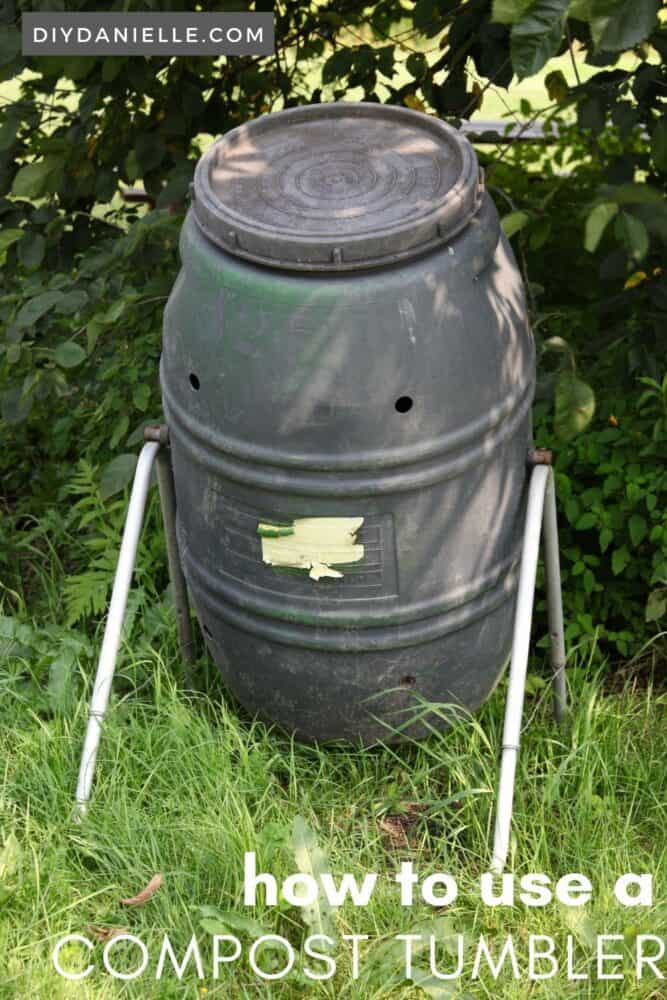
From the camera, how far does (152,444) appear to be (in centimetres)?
266

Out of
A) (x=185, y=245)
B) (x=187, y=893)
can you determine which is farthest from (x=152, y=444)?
(x=187, y=893)

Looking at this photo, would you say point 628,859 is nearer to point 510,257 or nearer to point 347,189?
point 510,257

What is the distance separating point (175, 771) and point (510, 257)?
1.18 metres

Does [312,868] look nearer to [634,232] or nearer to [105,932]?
[105,932]

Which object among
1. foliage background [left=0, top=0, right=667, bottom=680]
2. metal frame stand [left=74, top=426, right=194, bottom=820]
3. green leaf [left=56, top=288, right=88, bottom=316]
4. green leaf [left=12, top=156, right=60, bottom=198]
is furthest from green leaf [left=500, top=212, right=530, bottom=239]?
green leaf [left=12, top=156, right=60, bottom=198]

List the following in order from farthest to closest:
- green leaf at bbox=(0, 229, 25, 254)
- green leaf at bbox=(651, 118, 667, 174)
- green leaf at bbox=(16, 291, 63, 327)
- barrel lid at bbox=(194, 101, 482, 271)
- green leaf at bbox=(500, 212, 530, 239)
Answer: green leaf at bbox=(0, 229, 25, 254)
green leaf at bbox=(16, 291, 63, 327)
green leaf at bbox=(651, 118, 667, 174)
green leaf at bbox=(500, 212, 530, 239)
barrel lid at bbox=(194, 101, 482, 271)

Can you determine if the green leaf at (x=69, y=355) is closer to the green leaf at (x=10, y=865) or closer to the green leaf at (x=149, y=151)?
the green leaf at (x=149, y=151)

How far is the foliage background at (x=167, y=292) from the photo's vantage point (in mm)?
2943

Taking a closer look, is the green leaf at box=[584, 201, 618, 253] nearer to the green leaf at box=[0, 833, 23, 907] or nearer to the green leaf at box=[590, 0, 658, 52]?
the green leaf at box=[590, 0, 658, 52]

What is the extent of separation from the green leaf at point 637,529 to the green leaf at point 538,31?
50.1 inches

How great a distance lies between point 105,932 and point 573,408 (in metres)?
1.31

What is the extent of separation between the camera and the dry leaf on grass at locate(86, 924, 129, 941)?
7.92ft

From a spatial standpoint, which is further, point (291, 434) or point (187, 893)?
point (187, 893)

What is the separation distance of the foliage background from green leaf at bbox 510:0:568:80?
0.60m
